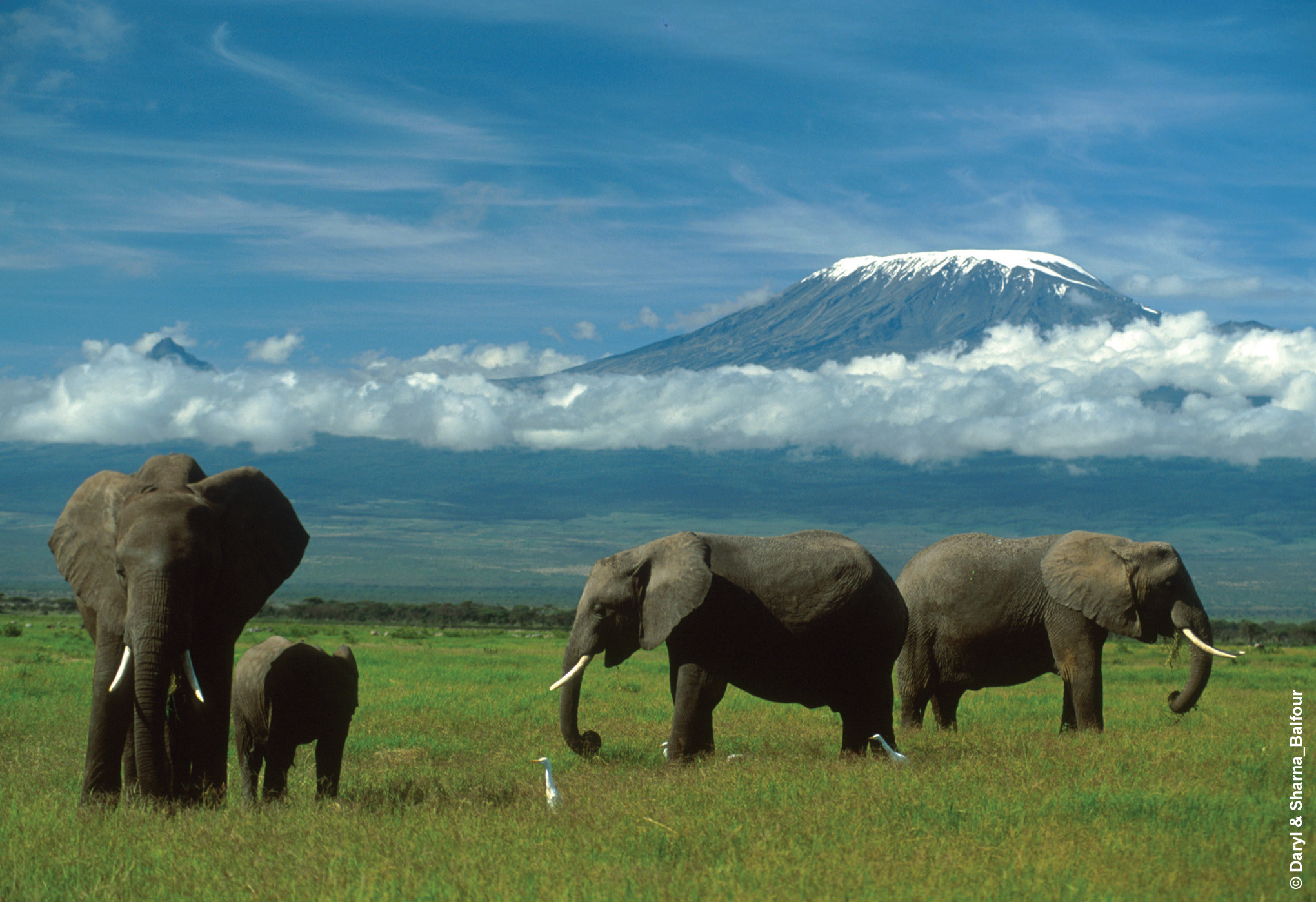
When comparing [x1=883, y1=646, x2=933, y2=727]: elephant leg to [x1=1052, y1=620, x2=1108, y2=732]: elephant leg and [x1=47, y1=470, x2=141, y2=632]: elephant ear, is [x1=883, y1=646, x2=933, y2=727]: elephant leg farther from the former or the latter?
[x1=47, y1=470, x2=141, y2=632]: elephant ear

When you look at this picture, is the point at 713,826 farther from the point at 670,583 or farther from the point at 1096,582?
the point at 1096,582

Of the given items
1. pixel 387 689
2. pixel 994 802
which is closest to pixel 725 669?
pixel 994 802

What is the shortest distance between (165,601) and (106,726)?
1636mm

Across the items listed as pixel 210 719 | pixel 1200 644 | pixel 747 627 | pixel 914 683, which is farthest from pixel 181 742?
pixel 1200 644

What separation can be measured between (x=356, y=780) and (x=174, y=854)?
4515 millimetres

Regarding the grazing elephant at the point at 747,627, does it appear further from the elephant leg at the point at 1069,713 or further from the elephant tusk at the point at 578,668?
the elephant leg at the point at 1069,713

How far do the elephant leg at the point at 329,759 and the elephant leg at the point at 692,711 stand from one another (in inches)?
139

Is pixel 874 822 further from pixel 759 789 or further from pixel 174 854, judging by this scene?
pixel 174 854

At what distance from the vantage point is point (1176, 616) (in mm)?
16391

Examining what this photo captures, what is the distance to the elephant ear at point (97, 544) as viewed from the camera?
10.9m

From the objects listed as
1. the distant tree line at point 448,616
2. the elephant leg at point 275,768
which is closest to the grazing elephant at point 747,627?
the elephant leg at point 275,768

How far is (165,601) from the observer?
1015 cm

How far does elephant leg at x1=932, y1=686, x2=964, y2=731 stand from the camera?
1850 cm

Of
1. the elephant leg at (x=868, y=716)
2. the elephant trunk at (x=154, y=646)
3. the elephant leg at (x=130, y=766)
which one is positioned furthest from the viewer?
the elephant leg at (x=868, y=716)
